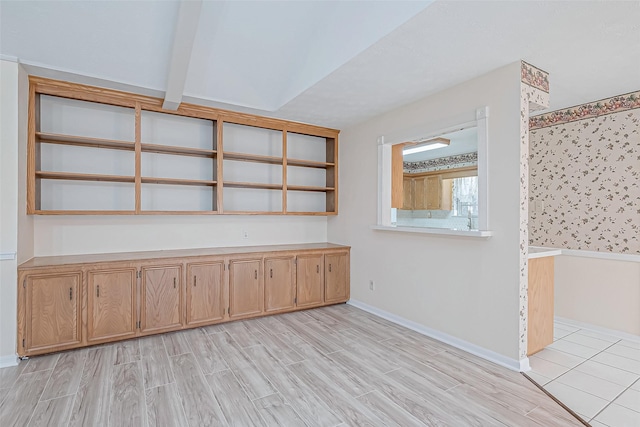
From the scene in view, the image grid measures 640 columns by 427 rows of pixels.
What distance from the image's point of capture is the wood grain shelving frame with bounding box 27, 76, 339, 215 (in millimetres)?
3041

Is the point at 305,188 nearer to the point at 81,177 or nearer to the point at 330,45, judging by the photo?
the point at 330,45

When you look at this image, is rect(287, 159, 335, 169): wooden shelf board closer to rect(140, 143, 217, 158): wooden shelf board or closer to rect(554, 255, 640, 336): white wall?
rect(140, 143, 217, 158): wooden shelf board

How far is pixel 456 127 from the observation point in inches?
125

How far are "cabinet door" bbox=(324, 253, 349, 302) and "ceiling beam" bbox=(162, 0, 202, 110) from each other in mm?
2621

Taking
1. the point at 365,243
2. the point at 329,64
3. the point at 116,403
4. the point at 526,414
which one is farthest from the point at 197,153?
the point at 526,414

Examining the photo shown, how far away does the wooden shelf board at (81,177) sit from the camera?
3.07m

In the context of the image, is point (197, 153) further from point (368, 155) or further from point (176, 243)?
point (368, 155)

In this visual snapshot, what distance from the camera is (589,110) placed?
3.66 meters

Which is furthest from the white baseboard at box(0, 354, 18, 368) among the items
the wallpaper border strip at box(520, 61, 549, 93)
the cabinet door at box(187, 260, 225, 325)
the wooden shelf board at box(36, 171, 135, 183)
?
the wallpaper border strip at box(520, 61, 549, 93)

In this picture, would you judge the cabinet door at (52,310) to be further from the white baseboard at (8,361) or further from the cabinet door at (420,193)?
the cabinet door at (420,193)

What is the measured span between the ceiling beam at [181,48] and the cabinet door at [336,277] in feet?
8.60

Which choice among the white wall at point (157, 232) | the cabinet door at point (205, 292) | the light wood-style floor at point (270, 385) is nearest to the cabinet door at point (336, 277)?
the white wall at point (157, 232)

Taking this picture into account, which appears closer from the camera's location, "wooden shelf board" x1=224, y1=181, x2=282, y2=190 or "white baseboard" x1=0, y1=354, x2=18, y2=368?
"white baseboard" x1=0, y1=354, x2=18, y2=368

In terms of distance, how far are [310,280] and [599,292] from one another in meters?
3.26
